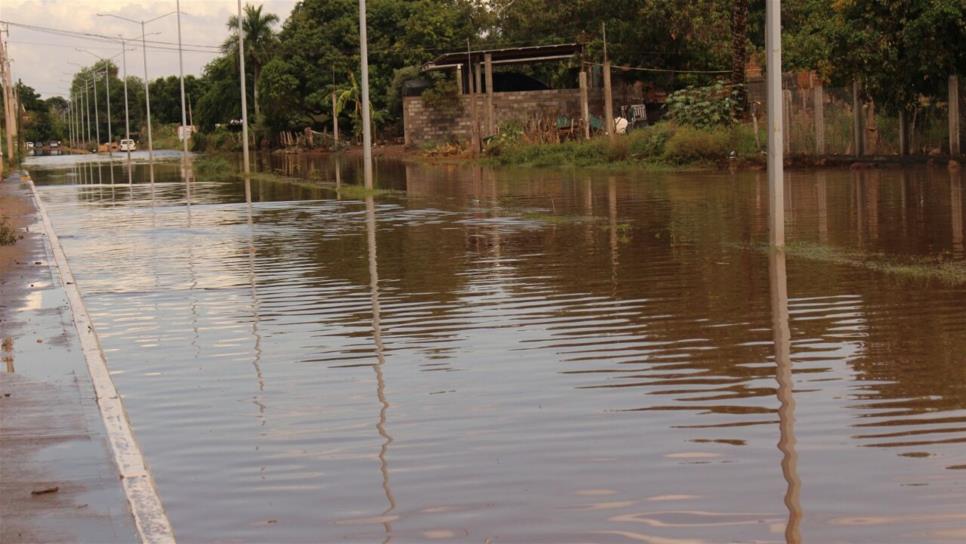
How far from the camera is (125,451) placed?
739 cm

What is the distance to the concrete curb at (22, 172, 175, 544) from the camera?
238 inches

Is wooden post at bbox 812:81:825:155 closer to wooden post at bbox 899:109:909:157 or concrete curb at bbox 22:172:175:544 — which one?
wooden post at bbox 899:109:909:157

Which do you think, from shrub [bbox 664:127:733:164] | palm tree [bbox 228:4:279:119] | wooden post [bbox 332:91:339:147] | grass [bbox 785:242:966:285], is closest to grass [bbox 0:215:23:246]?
grass [bbox 785:242:966:285]

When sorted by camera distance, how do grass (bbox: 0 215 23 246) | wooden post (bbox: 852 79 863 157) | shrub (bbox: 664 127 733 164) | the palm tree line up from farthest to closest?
the palm tree, shrub (bbox: 664 127 733 164), wooden post (bbox: 852 79 863 157), grass (bbox: 0 215 23 246)

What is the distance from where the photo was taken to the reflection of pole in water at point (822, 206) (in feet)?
59.9

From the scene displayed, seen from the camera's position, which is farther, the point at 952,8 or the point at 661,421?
the point at 952,8

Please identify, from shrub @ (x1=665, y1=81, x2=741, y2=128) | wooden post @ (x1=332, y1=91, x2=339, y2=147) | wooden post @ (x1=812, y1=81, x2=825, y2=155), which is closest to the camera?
wooden post @ (x1=812, y1=81, x2=825, y2=155)

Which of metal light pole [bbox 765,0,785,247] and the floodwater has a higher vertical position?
metal light pole [bbox 765,0,785,247]

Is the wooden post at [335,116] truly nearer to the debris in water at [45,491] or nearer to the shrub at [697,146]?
the shrub at [697,146]

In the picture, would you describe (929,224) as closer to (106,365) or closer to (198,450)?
(106,365)

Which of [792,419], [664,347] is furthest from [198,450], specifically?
[664,347]

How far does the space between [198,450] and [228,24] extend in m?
95.9

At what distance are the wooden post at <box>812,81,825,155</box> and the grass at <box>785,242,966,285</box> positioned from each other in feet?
67.1

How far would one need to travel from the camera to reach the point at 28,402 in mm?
9055
